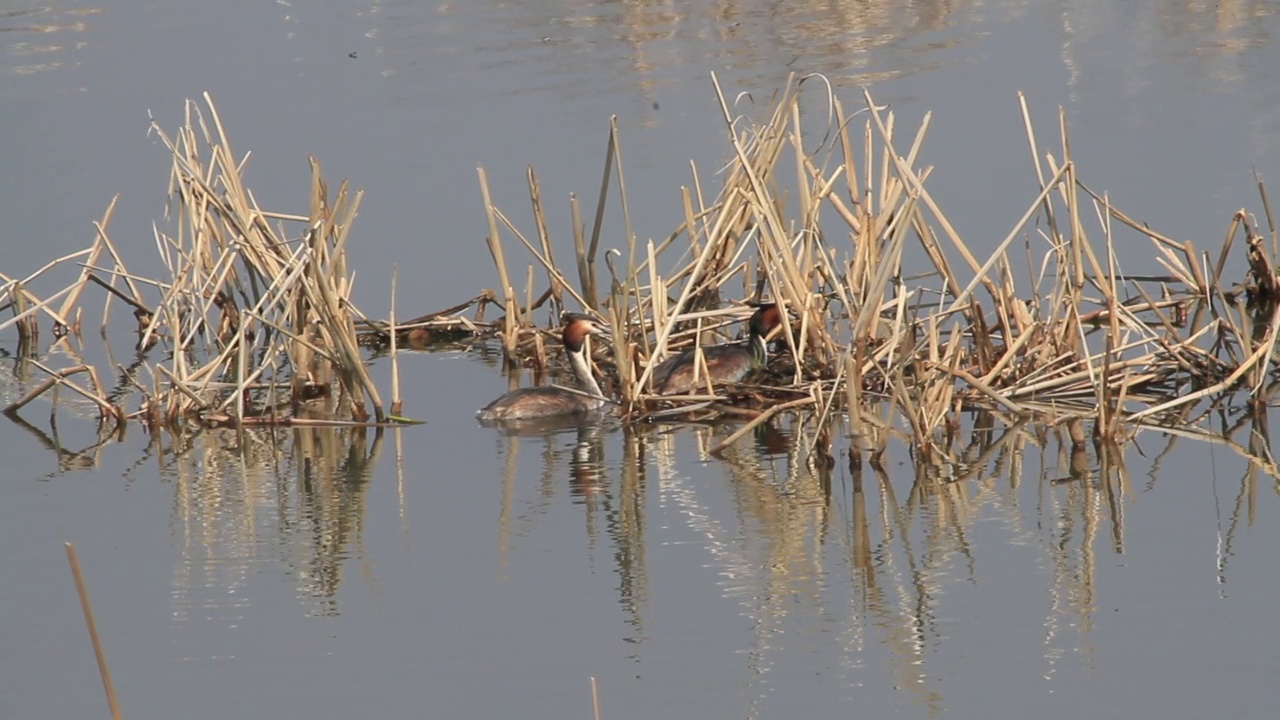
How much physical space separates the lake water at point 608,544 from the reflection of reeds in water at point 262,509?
0.02 m

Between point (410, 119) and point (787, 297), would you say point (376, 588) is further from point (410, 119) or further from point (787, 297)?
point (410, 119)

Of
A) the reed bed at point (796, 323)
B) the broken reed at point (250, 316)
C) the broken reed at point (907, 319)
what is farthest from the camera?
the broken reed at point (250, 316)

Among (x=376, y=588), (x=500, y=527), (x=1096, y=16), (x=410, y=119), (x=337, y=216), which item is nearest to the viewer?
(x=376, y=588)

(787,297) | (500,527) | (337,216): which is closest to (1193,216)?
(787,297)

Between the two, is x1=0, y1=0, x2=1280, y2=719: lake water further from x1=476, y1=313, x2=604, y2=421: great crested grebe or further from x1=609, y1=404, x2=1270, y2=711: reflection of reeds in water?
x1=476, y1=313, x2=604, y2=421: great crested grebe

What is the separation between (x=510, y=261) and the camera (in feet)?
38.2

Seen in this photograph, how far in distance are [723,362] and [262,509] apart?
7.91 feet

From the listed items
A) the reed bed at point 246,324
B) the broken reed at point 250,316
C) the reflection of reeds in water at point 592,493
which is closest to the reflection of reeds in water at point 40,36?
the reed bed at point 246,324

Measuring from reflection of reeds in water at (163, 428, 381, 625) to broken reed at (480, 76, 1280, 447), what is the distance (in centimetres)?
140

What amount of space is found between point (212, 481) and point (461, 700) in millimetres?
2768

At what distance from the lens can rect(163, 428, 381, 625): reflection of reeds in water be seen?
21.3 feet

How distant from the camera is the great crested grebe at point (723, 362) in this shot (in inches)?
346

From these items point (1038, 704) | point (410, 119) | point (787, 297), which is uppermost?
point (410, 119)

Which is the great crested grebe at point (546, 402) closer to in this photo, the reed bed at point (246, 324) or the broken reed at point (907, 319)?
the broken reed at point (907, 319)
